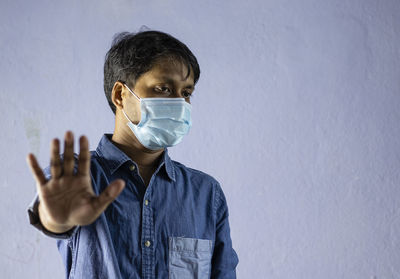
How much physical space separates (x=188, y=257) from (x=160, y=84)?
0.37 m

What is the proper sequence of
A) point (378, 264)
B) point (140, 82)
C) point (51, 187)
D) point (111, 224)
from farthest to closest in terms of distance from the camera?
1. point (378, 264)
2. point (140, 82)
3. point (111, 224)
4. point (51, 187)

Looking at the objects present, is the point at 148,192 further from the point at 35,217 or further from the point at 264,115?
the point at 264,115

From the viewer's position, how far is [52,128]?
58.8 inches

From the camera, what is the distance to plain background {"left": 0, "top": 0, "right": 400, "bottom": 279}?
1348 mm

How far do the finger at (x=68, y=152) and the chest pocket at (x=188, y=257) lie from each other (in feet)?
1.04

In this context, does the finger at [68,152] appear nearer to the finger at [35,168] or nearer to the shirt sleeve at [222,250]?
the finger at [35,168]

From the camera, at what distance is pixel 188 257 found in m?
0.91

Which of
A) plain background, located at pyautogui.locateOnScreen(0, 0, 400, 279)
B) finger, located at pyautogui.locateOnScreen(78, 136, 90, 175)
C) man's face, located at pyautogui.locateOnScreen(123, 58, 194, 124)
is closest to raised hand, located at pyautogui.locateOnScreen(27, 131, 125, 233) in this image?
finger, located at pyautogui.locateOnScreen(78, 136, 90, 175)

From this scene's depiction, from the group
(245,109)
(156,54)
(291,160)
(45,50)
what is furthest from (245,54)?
(45,50)

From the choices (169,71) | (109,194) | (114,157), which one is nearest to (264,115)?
(169,71)

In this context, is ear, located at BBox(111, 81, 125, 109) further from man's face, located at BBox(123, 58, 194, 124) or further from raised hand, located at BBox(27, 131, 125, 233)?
raised hand, located at BBox(27, 131, 125, 233)

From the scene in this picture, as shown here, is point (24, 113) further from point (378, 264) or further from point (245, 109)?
point (378, 264)

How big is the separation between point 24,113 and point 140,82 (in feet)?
2.27

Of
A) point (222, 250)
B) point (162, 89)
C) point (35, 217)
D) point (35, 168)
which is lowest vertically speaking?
point (222, 250)
